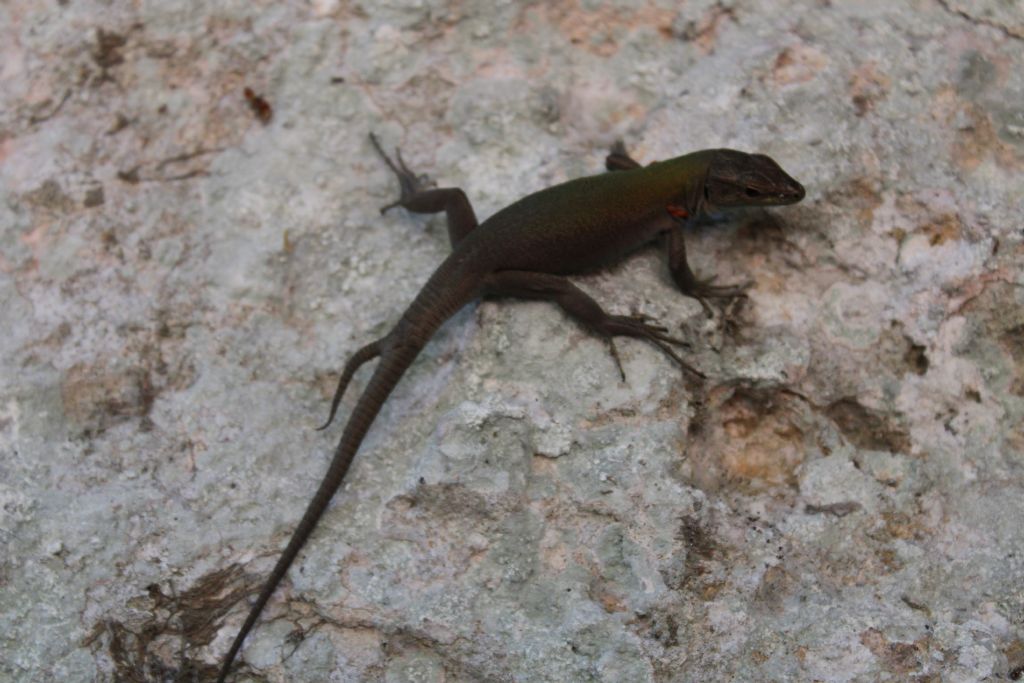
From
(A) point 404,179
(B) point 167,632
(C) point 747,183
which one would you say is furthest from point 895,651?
(A) point 404,179

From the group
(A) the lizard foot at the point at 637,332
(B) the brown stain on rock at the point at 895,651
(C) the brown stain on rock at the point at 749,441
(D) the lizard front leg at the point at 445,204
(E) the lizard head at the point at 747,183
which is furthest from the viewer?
(D) the lizard front leg at the point at 445,204

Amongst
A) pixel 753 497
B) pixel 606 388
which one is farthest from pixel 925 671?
pixel 606 388

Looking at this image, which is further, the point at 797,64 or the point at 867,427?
the point at 797,64

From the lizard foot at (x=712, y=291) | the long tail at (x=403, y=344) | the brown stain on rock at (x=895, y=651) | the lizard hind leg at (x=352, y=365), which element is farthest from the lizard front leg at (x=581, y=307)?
the brown stain on rock at (x=895, y=651)

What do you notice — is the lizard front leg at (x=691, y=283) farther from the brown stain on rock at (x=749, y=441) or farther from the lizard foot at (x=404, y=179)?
the lizard foot at (x=404, y=179)

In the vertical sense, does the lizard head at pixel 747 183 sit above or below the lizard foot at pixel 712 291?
above

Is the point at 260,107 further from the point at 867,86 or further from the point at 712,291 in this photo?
the point at 867,86

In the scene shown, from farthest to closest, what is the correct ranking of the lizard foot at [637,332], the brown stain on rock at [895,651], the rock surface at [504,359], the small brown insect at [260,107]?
1. the small brown insect at [260,107]
2. the lizard foot at [637,332]
3. the rock surface at [504,359]
4. the brown stain on rock at [895,651]

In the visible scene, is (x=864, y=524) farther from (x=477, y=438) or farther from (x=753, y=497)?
(x=477, y=438)
